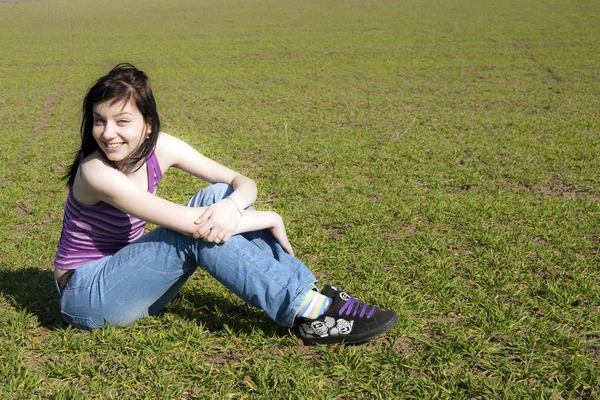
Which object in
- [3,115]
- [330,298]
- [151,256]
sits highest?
[151,256]

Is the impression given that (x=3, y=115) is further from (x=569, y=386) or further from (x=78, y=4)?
(x=78, y=4)

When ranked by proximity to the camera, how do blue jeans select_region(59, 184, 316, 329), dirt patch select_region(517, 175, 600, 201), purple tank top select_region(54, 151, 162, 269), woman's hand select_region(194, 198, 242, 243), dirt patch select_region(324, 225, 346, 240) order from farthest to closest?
1. dirt patch select_region(517, 175, 600, 201)
2. dirt patch select_region(324, 225, 346, 240)
3. purple tank top select_region(54, 151, 162, 269)
4. blue jeans select_region(59, 184, 316, 329)
5. woman's hand select_region(194, 198, 242, 243)

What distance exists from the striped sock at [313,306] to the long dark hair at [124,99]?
1.13 meters

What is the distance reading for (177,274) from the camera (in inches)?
113

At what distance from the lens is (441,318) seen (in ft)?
11.2

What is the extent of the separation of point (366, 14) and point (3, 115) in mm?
23729

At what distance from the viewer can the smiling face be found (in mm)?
2818

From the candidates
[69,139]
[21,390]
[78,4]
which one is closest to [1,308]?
[21,390]

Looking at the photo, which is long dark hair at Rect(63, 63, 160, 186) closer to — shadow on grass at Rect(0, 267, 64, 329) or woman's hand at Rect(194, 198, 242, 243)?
woman's hand at Rect(194, 198, 242, 243)

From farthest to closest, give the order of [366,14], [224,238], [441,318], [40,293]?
[366,14] < [40,293] < [441,318] < [224,238]

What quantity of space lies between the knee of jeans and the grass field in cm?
74

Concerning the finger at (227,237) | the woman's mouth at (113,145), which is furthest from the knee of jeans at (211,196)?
the woman's mouth at (113,145)

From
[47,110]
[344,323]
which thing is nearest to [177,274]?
[344,323]

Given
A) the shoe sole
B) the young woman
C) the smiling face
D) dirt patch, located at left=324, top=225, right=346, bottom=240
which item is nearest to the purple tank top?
the young woman
